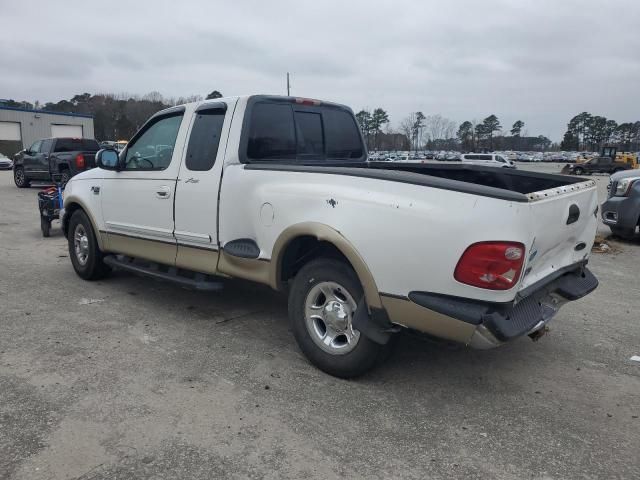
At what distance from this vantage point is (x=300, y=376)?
377cm

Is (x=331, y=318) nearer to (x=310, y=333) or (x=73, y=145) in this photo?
(x=310, y=333)

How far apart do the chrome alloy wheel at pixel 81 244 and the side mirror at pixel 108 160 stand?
3.65 ft

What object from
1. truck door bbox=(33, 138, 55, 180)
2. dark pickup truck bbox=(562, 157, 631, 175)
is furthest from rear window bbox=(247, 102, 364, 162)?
dark pickup truck bbox=(562, 157, 631, 175)

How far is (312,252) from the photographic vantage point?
3930 mm

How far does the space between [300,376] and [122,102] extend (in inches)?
3671

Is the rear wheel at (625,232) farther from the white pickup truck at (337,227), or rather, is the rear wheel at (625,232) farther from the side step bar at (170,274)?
the side step bar at (170,274)

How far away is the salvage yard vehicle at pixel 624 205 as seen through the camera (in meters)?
8.98

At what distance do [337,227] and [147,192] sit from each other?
7.77 feet

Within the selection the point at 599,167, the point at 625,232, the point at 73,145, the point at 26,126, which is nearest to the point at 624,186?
the point at 625,232

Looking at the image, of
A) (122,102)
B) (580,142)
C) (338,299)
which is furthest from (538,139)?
(338,299)

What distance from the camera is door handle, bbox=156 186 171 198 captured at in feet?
15.5

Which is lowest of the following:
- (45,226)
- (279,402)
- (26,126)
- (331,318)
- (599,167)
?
(279,402)

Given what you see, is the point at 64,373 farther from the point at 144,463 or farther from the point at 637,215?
the point at 637,215

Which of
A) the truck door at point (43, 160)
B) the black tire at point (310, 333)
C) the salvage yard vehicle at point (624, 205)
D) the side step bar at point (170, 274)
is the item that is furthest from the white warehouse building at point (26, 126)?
the black tire at point (310, 333)
